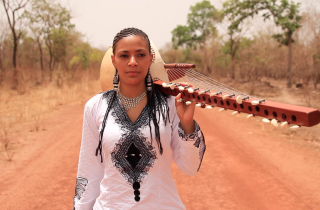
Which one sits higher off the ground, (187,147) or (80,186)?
(187,147)

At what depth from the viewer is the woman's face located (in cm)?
155

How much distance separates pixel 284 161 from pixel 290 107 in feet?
15.4

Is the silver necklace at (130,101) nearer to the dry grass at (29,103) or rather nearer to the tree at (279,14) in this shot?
the dry grass at (29,103)

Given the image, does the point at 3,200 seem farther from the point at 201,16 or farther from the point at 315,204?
the point at 201,16

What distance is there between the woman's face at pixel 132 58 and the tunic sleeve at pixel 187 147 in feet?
1.05

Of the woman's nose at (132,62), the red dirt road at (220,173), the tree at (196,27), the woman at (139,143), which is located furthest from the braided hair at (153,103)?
the tree at (196,27)

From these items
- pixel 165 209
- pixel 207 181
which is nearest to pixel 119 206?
pixel 165 209

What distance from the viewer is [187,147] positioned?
4.94 feet

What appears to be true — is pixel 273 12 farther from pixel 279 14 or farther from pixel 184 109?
pixel 184 109

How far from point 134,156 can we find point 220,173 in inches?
135

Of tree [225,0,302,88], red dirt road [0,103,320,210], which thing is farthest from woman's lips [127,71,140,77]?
tree [225,0,302,88]

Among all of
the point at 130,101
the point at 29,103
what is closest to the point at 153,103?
the point at 130,101

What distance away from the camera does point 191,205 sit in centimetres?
374

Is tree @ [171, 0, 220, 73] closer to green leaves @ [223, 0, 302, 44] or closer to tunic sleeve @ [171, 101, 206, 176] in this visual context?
green leaves @ [223, 0, 302, 44]
